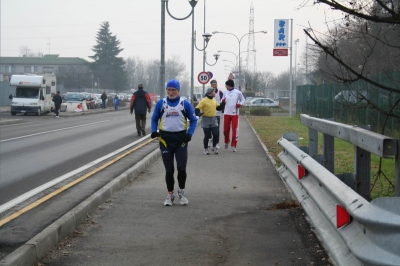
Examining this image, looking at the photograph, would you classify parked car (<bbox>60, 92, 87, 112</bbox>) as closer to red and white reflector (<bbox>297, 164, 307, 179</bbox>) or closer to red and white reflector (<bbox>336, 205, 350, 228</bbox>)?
red and white reflector (<bbox>297, 164, 307, 179</bbox>)

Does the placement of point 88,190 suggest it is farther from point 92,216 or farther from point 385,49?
point 385,49

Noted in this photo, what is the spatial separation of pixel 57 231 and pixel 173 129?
2.82 metres

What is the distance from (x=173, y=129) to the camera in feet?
29.6

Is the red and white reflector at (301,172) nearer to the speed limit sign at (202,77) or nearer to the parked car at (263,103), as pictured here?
the speed limit sign at (202,77)

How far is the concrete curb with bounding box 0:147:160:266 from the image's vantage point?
559 centimetres

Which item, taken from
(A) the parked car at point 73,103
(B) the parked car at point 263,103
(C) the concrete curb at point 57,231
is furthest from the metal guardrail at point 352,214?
(B) the parked car at point 263,103

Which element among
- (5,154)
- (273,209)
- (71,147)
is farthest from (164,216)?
(71,147)

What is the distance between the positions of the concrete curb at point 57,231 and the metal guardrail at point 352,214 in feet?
8.67

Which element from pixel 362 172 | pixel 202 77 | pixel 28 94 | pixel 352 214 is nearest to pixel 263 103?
pixel 28 94

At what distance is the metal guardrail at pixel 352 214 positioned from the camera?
12.3 ft

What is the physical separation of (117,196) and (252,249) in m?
3.80

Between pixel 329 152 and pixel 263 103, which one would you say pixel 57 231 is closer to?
pixel 329 152

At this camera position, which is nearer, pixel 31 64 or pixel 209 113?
pixel 209 113

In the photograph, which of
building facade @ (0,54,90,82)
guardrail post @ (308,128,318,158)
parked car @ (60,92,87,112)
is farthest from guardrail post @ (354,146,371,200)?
building facade @ (0,54,90,82)
